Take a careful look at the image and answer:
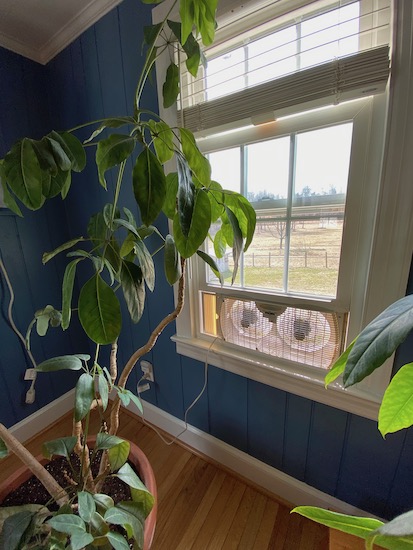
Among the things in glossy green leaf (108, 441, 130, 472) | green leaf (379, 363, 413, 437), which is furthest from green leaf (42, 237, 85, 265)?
green leaf (379, 363, 413, 437)

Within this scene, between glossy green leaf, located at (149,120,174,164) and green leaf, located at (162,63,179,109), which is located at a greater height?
green leaf, located at (162,63,179,109)

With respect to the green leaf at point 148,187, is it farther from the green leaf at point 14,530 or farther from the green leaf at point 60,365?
the green leaf at point 14,530

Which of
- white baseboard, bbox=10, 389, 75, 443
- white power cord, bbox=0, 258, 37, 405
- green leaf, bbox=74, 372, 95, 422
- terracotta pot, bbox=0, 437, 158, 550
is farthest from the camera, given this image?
white baseboard, bbox=10, 389, 75, 443

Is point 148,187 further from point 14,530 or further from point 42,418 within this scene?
point 42,418

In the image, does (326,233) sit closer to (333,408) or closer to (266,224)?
(266,224)

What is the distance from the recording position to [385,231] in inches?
26.6

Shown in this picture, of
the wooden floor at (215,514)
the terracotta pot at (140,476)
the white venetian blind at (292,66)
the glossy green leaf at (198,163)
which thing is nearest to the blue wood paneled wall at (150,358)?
the wooden floor at (215,514)

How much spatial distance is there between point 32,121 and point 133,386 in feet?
5.33

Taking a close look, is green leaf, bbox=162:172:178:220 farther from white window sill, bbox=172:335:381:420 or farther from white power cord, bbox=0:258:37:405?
white power cord, bbox=0:258:37:405

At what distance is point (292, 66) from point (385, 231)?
0.60 m

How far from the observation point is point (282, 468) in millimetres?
→ 1019

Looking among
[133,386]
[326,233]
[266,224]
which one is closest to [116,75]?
[266,224]

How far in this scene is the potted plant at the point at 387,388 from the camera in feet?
0.65

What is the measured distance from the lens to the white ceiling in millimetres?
992
